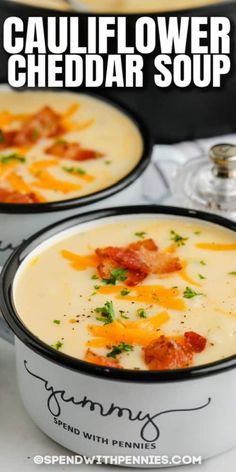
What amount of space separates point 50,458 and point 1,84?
4.73 ft

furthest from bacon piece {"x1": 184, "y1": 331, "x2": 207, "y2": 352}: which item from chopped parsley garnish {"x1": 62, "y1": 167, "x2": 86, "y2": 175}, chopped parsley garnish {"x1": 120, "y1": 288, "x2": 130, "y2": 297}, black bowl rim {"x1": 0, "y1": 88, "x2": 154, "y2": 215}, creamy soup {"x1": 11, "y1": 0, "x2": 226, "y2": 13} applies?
creamy soup {"x1": 11, "y1": 0, "x2": 226, "y2": 13}

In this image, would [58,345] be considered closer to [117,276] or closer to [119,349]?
[119,349]

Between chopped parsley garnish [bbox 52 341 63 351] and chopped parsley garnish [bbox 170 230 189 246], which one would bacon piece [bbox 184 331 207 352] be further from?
chopped parsley garnish [bbox 170 230 189 246]

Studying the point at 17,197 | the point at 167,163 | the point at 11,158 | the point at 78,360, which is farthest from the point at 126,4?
the point at 78,360

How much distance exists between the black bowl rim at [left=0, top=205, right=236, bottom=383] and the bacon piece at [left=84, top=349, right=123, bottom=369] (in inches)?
2.6

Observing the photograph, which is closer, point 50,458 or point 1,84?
point 50,458

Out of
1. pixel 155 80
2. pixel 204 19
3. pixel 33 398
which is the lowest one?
pixel 33 398

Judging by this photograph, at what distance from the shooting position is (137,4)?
321 centimetres

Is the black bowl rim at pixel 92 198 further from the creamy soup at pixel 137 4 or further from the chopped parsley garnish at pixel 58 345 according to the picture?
the chopped parsley garnish at pixel 58 345

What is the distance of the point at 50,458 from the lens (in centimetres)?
213

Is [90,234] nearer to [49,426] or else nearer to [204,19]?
[49,426]

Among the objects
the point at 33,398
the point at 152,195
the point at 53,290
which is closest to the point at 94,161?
the point at 152,195

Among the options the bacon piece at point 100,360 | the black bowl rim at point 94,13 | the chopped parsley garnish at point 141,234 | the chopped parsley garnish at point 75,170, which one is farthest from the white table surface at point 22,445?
the black bowl rim at point 94,13

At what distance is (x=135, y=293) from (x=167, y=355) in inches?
10.7
